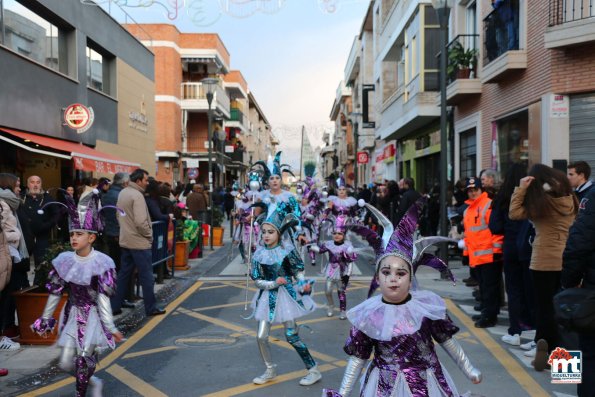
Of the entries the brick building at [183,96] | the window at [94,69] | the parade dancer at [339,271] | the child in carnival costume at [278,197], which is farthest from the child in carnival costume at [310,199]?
the brick building at [183,96]

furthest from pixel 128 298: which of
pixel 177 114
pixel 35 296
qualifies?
pixel 177 114

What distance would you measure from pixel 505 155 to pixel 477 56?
3325 millimetres

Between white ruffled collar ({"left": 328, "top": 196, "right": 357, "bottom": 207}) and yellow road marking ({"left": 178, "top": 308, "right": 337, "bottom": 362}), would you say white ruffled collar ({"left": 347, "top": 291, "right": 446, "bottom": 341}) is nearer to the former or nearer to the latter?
yellow road marking ({"left": 178, "top": 308, "right": 337, "bottom": 362})

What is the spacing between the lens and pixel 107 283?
15.6ft

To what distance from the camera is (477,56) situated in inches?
625

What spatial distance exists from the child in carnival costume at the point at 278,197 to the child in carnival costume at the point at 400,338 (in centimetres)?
246

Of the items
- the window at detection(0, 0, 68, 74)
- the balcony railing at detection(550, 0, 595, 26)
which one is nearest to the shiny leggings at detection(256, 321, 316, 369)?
the balcony railing at detection(550, 0, 595, 26)

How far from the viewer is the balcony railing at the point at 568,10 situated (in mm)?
10789

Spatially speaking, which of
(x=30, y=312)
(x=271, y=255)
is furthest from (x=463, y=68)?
(x=30, y=312)

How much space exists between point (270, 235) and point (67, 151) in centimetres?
1155

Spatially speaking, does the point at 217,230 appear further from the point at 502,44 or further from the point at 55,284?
the point at 55,284

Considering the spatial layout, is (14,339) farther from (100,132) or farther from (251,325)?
(100,132)

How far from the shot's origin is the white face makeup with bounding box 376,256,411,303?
3291mm

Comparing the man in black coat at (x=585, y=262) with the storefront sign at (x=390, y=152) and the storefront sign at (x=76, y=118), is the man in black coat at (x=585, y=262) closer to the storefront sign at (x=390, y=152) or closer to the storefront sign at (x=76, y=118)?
the storefront sign at (x=76, y=118)
